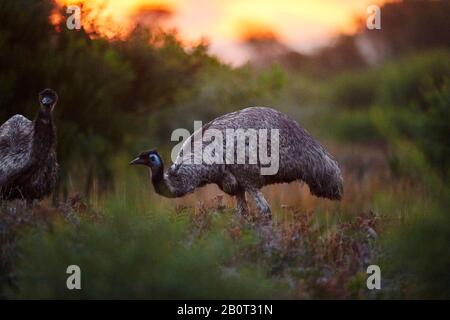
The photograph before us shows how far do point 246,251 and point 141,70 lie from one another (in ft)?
38.6

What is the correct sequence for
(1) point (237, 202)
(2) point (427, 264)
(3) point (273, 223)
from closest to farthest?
(2) point (427, 264), (3) point (273, 223), (1) point (237, 202)

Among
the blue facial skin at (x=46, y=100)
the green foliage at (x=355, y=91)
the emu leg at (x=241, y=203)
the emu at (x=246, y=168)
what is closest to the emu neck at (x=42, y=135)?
the blue facial skin at (x=46, y=100)

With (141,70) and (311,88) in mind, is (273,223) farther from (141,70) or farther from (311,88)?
(311,88)

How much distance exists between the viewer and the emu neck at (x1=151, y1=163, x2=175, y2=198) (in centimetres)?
1061

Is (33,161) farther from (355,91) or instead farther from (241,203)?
(355,91)

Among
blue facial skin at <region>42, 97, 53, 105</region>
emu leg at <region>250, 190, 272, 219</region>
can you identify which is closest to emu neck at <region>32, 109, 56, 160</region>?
blue facial skin at <region>42, 97, 53, 105</region>

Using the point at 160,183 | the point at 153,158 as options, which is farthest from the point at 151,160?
the point at 160,183

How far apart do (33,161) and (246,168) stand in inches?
81.7

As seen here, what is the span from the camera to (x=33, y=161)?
10.7 metres

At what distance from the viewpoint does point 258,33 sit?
4928cm

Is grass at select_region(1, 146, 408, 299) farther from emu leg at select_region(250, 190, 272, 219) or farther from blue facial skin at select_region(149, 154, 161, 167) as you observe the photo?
blue facial skin at select_region(149, 154, 161, 167)

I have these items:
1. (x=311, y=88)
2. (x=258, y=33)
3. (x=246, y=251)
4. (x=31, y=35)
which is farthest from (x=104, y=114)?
(x=258, y=33)

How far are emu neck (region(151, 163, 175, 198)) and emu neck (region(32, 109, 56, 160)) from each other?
3.52 ft

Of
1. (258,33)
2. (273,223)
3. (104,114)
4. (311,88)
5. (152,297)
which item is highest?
(258,33)
